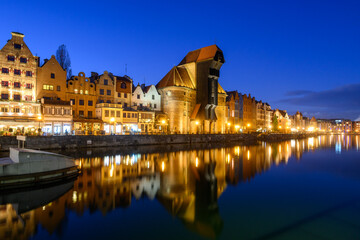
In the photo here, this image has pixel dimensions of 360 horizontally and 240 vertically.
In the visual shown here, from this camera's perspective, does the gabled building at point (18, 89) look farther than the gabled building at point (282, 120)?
No

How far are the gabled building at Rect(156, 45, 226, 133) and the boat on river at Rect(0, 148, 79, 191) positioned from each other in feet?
152

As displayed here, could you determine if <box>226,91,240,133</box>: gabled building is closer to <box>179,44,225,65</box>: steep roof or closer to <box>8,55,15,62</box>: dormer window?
<box>179,44,225,65</box>: steep roof

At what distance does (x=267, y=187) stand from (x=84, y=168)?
17525 mm

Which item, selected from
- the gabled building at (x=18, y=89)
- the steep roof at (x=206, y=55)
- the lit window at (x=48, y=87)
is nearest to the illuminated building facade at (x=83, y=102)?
the lit window at (x=48, y=87)

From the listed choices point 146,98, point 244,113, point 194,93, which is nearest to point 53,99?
point 146,98

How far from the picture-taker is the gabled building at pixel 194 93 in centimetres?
6606

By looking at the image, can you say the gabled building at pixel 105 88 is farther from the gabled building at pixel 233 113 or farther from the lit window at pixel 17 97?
the gabled building at pixel 233 113

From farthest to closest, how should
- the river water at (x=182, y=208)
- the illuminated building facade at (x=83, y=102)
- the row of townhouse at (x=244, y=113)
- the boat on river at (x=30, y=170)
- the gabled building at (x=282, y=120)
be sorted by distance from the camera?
the gabled building at (x=282, y=120) → the row of townhouse at (x=244, y=113) → the illuminated building facade at (x=83, y=102) → the boat on river at (x=30, y=170) → the river water at (x=182, y=208)

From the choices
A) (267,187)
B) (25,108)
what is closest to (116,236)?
(267,187)

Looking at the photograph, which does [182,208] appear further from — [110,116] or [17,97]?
[17,97]

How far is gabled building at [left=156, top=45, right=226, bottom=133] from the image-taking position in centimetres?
6606

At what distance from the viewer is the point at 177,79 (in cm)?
6725

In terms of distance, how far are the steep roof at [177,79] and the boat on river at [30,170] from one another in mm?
49734

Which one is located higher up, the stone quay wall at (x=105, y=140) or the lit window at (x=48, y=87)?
the lit window at (x=48, y=87)
